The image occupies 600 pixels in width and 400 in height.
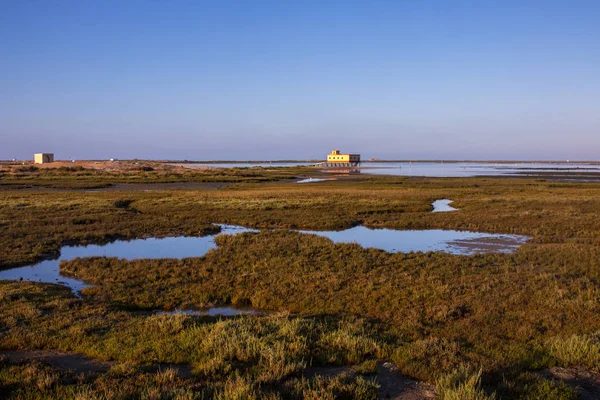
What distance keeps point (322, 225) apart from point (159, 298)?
17.7m

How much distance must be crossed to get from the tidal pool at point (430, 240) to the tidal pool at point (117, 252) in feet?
26.2

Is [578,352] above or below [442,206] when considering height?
below

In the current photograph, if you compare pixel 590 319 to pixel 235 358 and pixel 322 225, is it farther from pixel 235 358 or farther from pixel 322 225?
pixel 322 225

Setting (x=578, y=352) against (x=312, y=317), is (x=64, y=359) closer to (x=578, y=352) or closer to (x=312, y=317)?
(x=312, y=317)

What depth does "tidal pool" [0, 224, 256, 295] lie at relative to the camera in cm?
1731

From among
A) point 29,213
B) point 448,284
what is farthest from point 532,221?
point 29,213

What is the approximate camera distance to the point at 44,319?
434 inches

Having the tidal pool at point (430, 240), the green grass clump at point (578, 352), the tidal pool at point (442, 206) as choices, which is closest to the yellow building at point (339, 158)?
the tidal pool at point (442, 206)

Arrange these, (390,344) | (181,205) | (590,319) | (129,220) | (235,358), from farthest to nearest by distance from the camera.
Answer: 1. (181,205)
2. (129,220)
3. (590,319)
4. (390,344)
5. (235,358)

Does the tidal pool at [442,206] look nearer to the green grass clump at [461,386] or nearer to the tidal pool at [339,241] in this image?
the tidal pool at [339,241]

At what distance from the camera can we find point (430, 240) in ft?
83.3

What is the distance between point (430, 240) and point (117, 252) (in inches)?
686

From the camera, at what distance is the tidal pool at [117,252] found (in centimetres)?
1731

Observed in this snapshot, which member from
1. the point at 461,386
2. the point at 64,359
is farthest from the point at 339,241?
the point at 461,386
